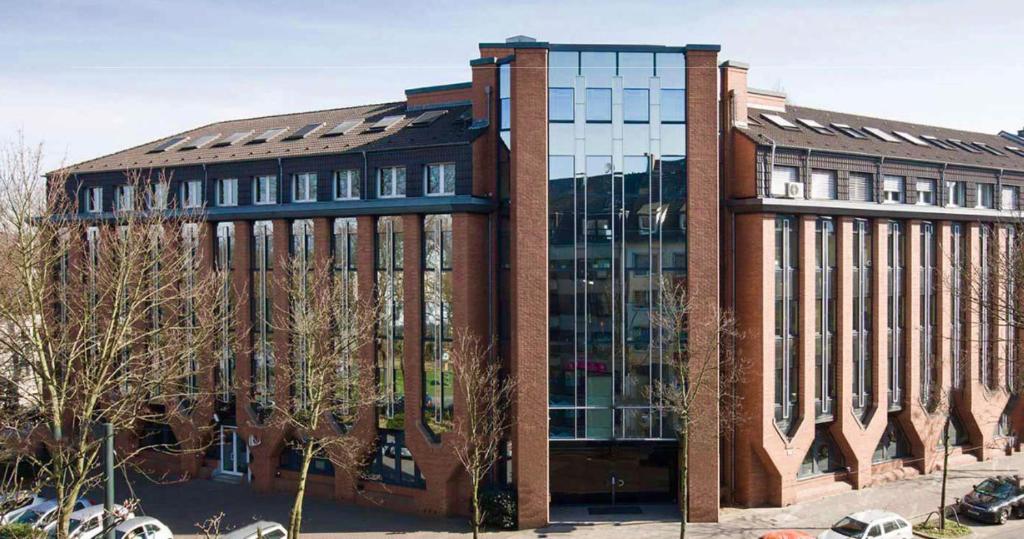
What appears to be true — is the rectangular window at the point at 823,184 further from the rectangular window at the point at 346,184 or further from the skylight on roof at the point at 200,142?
the skylight on roof at the point at 200,142

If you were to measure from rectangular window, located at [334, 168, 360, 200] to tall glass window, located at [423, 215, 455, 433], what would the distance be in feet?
13.1

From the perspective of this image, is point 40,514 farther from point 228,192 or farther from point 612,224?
point 612,224

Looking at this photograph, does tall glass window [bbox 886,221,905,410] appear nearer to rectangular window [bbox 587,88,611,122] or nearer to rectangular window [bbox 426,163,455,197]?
rectangular window [bbox 587,88,611,122]

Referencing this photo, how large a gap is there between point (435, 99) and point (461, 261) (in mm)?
10447

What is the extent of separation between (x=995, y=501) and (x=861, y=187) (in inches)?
514

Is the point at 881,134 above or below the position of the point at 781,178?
above

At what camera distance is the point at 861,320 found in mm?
33750

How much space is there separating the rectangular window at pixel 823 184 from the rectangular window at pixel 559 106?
10.7m

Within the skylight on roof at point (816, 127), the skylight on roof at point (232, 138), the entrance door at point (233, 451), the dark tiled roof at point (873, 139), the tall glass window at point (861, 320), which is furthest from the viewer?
the skylight on roof at point (232, 138)

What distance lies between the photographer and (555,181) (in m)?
29.0

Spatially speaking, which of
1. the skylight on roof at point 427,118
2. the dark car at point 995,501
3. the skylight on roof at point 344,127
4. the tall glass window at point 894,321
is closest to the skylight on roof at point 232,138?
the skylight on roof at point 344,127

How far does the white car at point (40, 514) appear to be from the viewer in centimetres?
2703

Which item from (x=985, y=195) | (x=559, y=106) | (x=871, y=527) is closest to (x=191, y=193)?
(x=559, y=106)

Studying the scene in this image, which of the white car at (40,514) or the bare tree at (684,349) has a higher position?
the bare tree at (684,349)
